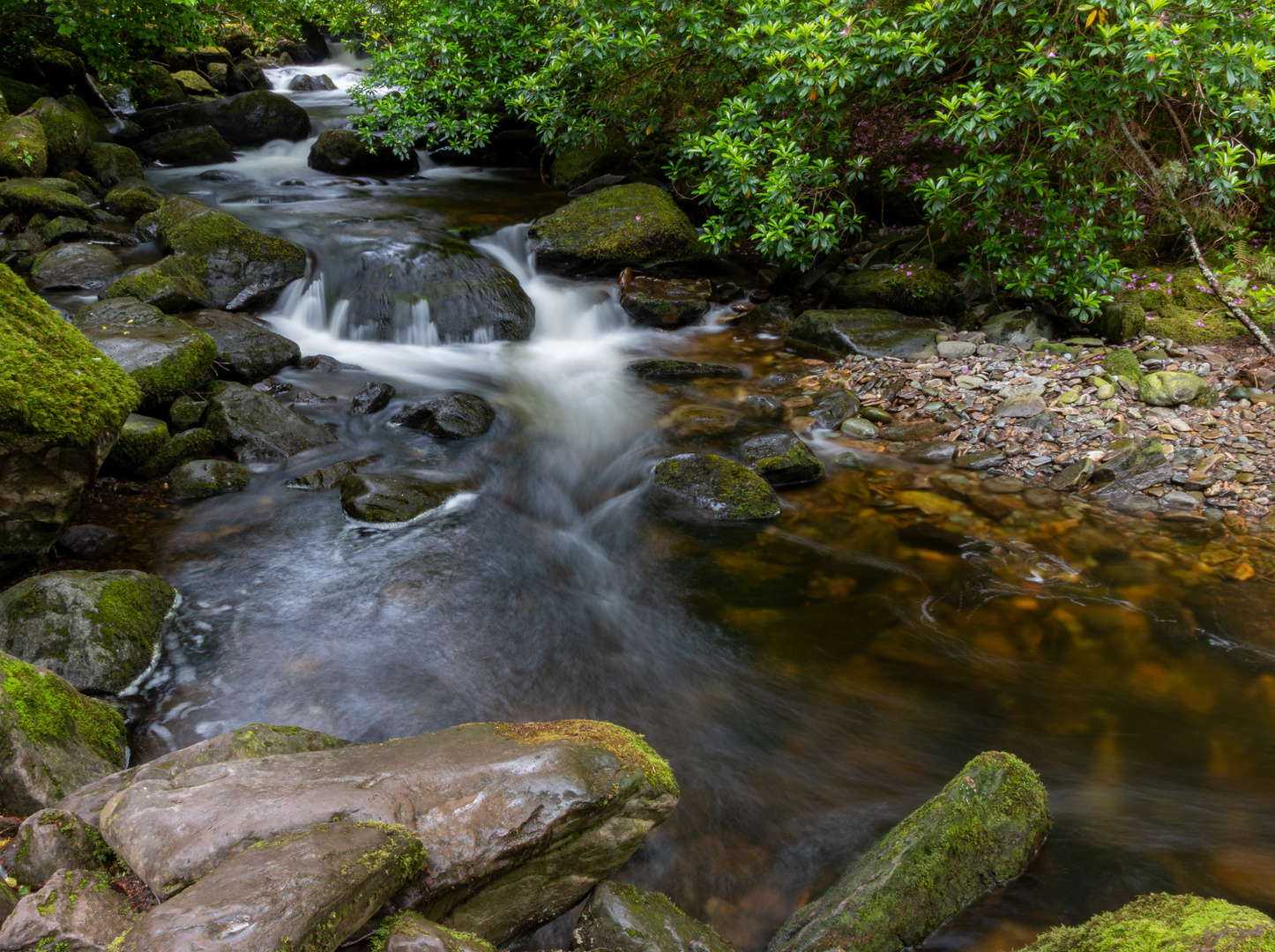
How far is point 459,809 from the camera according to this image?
2324mm

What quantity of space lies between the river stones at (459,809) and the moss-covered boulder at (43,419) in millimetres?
2787

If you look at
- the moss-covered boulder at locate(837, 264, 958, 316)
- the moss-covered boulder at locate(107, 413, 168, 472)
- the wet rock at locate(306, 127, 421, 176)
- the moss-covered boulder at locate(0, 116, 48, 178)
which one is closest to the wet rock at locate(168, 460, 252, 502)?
the moss-covered boulder at locate(107, 413, 168, 472)

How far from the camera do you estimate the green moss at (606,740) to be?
2.66m

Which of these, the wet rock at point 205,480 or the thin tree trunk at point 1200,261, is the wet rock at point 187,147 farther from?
the thin tree trunk at point 1200,261

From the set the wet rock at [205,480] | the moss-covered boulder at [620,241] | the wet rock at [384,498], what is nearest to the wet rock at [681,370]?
the moss-covered boulder at [620,241]

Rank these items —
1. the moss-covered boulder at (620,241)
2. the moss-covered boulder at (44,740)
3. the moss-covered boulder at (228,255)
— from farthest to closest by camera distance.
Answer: the moss-covered boulder at (620,241) < the moss-covered boulder at (228,255) < the moss-covered boulder at (44,740)

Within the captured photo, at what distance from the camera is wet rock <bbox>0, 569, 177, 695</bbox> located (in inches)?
148

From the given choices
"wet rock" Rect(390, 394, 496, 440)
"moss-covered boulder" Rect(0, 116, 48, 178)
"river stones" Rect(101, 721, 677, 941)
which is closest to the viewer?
"river stones" Rect(101, 721, 677, 941)

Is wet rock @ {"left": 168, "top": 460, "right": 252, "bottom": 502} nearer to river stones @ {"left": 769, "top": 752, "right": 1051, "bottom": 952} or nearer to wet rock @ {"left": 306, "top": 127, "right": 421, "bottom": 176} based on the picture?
river stones @ {"left": 769, "top": 752, "right": 1051, "bottom": 952}

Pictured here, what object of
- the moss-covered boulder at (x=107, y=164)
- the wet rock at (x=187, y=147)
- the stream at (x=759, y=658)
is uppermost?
the wet rock at (x=187, y=147)

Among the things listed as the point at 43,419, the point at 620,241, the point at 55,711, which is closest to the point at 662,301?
the point at 620,241

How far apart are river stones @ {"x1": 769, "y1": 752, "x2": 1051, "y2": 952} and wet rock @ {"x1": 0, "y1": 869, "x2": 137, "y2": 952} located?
2.16m

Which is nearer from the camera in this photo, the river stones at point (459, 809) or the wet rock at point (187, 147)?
the river stones at point (459, 809)

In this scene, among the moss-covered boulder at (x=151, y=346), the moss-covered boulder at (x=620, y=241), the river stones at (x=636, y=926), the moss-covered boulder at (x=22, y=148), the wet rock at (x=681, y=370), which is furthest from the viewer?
the moss-covered boulder at (x=620, y=241)
